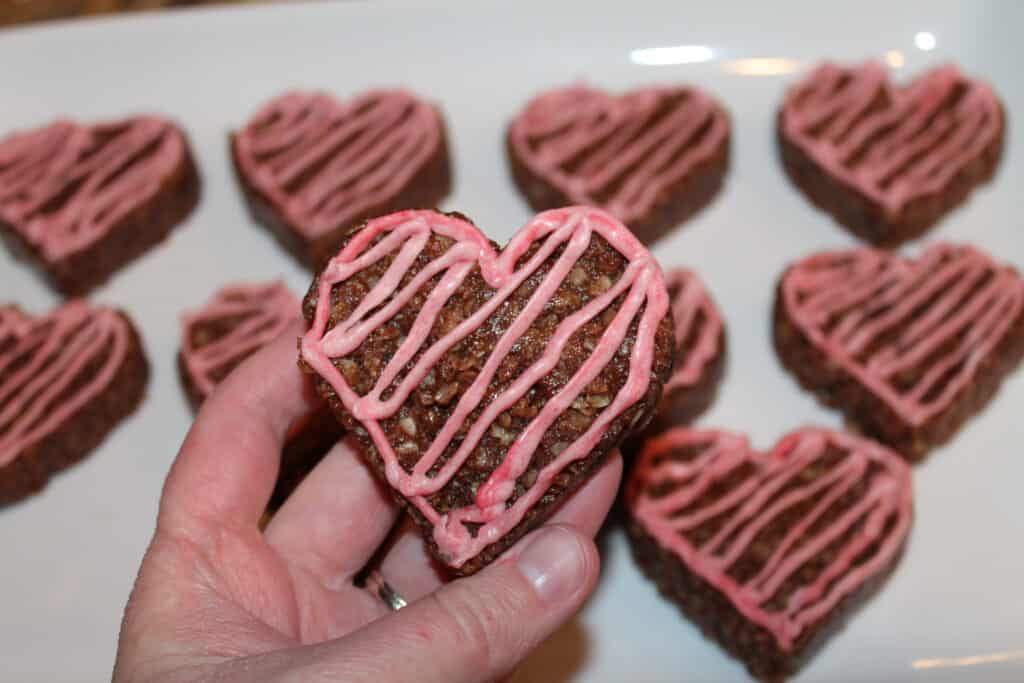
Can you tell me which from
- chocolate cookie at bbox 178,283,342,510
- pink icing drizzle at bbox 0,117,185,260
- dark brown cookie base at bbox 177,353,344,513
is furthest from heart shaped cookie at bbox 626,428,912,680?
pink icing drizzle at bbox 0,117,185,260

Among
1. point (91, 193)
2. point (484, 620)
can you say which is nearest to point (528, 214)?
point (91, 193)

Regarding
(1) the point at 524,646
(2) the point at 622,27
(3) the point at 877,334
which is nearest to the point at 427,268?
(1) the point at 524,646

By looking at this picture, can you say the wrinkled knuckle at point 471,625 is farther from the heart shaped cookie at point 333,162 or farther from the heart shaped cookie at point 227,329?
the heart shaped cookie at point 333,162

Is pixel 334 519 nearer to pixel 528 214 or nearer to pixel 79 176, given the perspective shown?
pixel 528 214

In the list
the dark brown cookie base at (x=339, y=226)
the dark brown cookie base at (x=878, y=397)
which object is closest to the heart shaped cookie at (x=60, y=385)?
the dark brown cookie base at (x=339, y=226)

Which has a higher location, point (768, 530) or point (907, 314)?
point (907, 314)

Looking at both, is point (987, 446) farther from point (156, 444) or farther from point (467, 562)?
point (156, 444)
